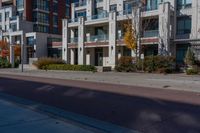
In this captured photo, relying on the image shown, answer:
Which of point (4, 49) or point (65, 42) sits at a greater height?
point (65, 42)

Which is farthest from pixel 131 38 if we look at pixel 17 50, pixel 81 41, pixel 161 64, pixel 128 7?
pixel 17 50

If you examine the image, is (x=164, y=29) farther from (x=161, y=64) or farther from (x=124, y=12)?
(x=124, y=12)

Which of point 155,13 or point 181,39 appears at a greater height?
point 155,13

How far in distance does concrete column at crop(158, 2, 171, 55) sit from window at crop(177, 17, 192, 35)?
1.68 metres

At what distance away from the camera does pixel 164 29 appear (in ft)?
111

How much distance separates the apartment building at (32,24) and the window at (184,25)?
25.3m

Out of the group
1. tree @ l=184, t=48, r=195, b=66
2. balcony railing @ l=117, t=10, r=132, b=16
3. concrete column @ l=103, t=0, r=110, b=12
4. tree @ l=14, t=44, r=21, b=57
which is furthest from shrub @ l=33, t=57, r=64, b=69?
tree @ l=184, t=48, r=195, b=66

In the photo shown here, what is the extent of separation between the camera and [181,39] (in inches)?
1313

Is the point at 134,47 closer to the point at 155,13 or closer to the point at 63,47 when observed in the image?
the point at 155,13

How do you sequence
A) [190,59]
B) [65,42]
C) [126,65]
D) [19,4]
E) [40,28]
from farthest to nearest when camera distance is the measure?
[19,4], [40,28], [65,42], [126,65], [190,59]

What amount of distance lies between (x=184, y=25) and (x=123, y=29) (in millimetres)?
8999

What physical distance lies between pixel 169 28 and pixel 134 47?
4951 mm

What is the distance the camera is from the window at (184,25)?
3369 centimetres

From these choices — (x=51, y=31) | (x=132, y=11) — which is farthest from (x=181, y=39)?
(x=51, y=31)
